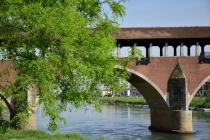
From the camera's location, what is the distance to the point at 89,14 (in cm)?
920

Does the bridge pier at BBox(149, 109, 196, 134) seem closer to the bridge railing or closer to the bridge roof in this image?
the bridge railing

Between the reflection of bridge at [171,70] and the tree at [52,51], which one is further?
the reflection of bridge at [171,70]

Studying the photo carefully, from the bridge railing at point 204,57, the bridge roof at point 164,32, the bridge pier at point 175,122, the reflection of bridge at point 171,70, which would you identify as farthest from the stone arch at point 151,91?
the bridge railing at point 204,57

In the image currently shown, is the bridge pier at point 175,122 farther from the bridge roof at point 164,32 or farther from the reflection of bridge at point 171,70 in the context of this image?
the bridge roof at point 164,32

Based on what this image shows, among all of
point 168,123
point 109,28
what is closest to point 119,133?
point 168,123

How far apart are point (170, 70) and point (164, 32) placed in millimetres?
2963

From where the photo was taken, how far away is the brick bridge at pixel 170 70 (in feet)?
80.4

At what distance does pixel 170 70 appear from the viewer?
25.4 meters

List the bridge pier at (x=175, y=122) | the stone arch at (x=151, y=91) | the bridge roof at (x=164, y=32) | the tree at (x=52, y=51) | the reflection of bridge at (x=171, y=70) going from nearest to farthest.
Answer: the tree at (x=52, y=51) → the bridge pier at (x=175, y=122) → the bridge roof at (x=164, y=32) → the reflection of bridge at (x=171, y=70) → the stone arch at (x=151, y=91)

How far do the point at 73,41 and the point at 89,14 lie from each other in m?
2.21

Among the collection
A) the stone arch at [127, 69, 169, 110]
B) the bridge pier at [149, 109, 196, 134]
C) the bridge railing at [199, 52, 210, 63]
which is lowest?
the bridge pier at [149, 109, 196, 134]

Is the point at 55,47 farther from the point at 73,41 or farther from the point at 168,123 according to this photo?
the point at 168,123

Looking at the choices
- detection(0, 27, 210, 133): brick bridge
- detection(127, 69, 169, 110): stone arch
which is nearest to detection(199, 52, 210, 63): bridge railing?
detection(0, 27, 210, 133): brick bridge

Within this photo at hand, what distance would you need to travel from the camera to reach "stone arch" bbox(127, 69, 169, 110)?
25.1 m
